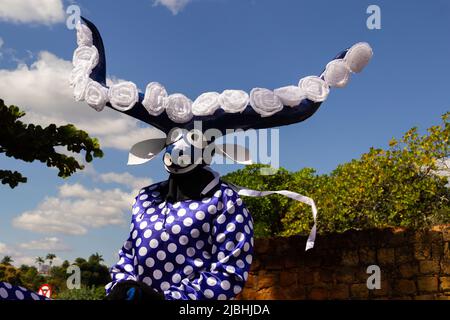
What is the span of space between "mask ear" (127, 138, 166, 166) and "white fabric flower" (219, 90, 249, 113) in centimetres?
43

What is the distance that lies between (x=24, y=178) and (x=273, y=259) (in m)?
4.34

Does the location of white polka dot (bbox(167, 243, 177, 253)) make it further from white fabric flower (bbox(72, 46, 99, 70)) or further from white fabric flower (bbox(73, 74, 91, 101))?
white fabric flower (bbox(72, 46, 99, 70))

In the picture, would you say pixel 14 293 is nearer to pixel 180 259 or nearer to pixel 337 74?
pixel 180 259

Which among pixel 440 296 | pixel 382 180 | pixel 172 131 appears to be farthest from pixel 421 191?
pixel 172 131

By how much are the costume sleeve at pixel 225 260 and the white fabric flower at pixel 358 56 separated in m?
1.03

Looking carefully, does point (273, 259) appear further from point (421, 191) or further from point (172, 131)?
point (172, 131)

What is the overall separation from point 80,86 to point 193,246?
1076 mm

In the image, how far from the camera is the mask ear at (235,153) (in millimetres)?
3256

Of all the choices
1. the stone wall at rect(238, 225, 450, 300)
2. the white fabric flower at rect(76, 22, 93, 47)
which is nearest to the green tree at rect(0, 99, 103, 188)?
the stone wall at rect(238, 225, 450, 300)

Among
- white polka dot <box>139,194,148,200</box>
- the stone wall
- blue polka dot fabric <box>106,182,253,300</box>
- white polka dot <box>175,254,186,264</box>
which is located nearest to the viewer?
blue polka dot fabric <box>106,182,253,300</box>

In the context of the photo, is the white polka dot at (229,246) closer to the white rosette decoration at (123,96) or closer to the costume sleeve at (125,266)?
the costume sleeve at (125,266)

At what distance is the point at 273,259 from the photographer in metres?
7.64

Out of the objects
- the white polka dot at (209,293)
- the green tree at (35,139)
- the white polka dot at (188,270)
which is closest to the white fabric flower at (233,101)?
the white polka dot at (188,270)

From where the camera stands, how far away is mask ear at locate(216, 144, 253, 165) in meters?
3.26
